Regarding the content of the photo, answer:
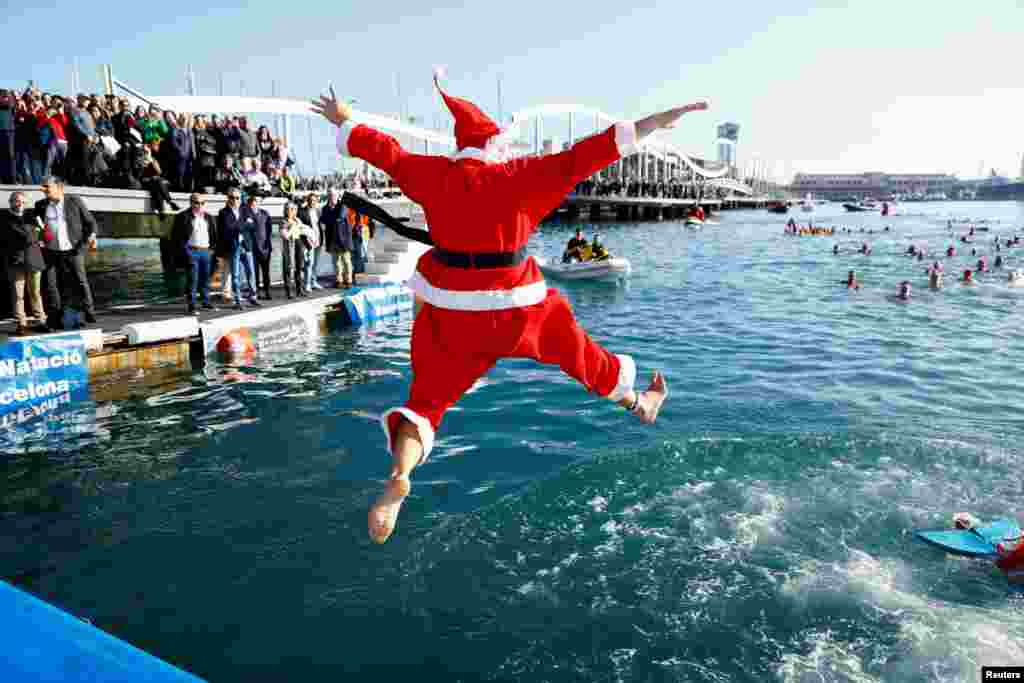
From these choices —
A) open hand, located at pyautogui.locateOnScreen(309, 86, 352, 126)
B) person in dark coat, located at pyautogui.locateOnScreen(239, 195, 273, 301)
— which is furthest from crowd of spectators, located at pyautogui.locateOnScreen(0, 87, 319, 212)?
open hand, located at pyautogui.locateOnScreen(309, 86, 352, 126)

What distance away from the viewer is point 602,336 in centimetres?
1413

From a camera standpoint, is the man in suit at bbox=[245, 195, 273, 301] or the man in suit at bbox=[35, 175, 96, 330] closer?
the man in suit at bbox=[35, 175, 96, 330]

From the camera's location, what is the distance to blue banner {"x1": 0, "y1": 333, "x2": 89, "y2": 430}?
861 centimetres

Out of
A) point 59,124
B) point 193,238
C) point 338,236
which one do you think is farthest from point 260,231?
point 59,124

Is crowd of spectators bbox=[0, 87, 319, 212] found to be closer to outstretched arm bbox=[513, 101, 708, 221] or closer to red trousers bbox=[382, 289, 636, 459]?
red trousers bbox=[382, 289, 636, 459]

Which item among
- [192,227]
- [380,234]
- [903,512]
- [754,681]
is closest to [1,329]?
[192,227]

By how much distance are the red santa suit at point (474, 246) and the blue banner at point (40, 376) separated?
7475mm

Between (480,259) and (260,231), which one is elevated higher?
(260,231)

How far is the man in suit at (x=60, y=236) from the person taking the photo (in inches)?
381

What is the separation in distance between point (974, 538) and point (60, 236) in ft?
37.3

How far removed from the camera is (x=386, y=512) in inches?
125

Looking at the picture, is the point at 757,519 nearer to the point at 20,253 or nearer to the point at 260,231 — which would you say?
the point at 20,253

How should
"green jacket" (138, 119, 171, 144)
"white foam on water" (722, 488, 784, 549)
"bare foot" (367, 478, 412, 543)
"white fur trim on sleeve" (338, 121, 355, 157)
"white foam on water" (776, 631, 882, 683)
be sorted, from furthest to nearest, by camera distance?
"green jacket" (138, 119, 171, 144) < "white foam on water" (722, 488, 784, 549) < "white foam on water" (776, 631, 882, 683) < "white fur trim on sleeve" (338, 121, 355, 157) < "bare foot" (367, 478, 412, 543)

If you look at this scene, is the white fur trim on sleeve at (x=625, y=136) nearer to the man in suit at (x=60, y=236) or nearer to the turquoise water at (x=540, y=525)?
the turquoise water at (x=540, y=525)
